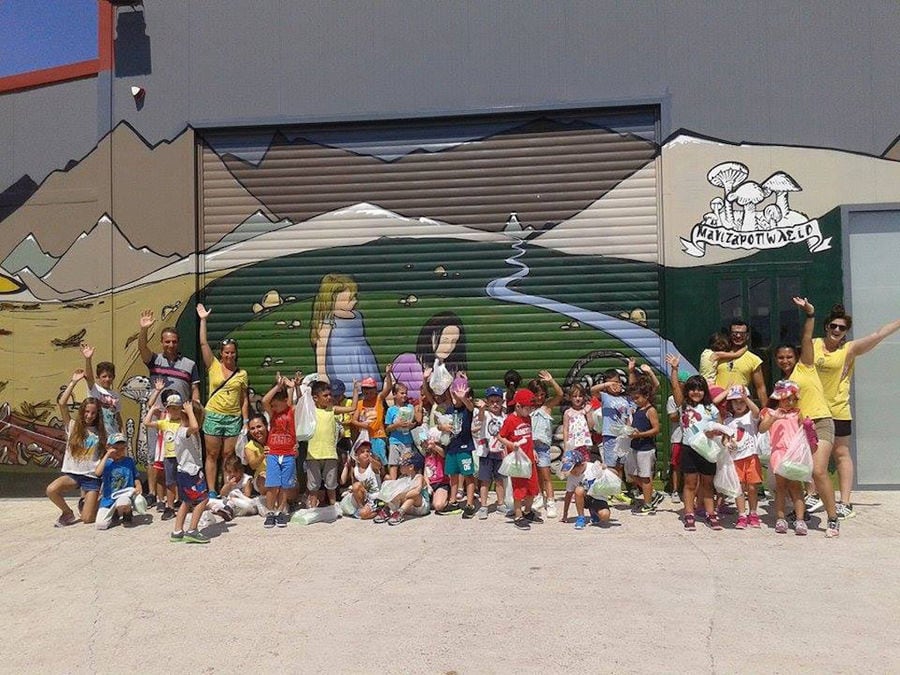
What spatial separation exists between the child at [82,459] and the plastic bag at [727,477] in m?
6.06

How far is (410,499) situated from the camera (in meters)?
6.99

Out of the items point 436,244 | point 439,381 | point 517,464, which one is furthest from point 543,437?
point 436,244

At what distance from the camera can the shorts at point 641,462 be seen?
7203 mm

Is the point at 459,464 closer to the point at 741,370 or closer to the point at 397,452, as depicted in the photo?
the point at 397,452

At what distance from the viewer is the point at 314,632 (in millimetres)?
4320

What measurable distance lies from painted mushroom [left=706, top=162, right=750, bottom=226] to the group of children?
175 centimetres

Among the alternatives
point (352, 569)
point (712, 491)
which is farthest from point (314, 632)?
point (712, 491)

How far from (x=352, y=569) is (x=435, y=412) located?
211cm

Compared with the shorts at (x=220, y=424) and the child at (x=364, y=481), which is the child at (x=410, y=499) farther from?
the shorts at (x=220, y=424)

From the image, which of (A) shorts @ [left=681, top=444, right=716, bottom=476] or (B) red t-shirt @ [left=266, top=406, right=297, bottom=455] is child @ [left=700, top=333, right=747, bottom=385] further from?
(B) red t-shirt @ [left=266, top=406, right=297, bottom=455]

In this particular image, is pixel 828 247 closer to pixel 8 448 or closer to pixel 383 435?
pixel 383 435

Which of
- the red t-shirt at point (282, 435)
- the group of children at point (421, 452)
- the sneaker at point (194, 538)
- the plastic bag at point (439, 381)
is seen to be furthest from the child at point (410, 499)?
the sneaker at point (194, 538)

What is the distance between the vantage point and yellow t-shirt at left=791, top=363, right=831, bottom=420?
6691mm

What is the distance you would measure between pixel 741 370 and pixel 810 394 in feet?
2.55
